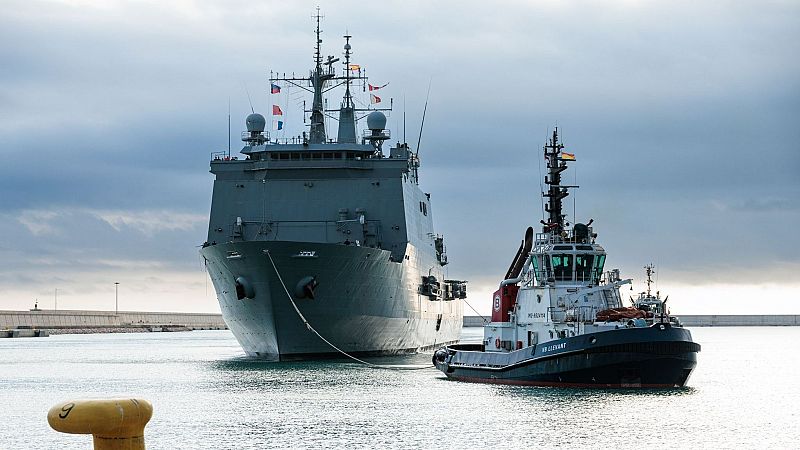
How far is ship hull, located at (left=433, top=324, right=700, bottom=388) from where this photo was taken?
105ft

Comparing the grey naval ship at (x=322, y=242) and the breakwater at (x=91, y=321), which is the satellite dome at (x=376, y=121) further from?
the breakwater at (x=91, y=321)

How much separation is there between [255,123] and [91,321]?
120m

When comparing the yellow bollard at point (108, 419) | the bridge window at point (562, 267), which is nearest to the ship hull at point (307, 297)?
the bridge window at point (562, 267)

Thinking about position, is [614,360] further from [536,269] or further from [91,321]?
[91,321]

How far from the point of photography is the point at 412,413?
93.7 ft

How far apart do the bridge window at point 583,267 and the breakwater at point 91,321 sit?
118 metres

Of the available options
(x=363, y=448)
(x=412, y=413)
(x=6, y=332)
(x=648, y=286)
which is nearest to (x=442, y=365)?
(x=648, y=286)

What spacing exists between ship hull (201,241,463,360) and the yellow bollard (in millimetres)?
37513

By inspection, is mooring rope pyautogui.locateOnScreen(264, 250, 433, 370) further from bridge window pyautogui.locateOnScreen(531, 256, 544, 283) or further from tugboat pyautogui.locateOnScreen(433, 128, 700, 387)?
bridge window pyautogui.locateOnScreen(531, 256, 544, 283)

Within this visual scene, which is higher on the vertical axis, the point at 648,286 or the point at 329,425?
the point at 648,286

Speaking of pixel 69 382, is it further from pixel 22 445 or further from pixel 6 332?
pixel 6 332

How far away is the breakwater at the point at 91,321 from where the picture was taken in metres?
145

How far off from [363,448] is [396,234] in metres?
29.9

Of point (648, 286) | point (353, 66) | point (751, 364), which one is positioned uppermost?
point (353, 66)
